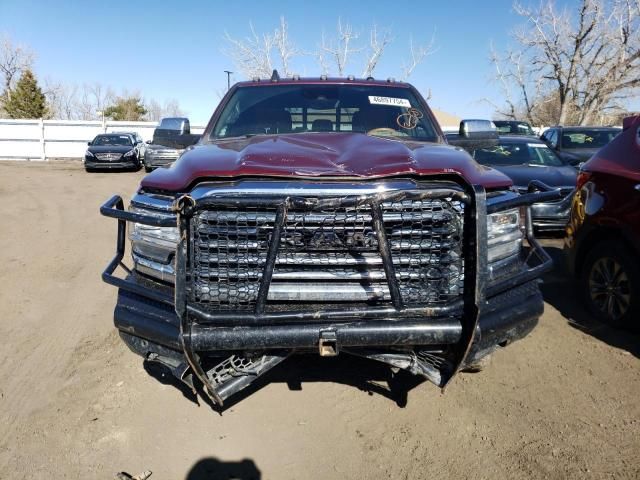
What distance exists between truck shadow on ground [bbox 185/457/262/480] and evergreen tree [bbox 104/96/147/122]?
54074 mm

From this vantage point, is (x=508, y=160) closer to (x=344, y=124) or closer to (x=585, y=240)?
(x=585, y=240)

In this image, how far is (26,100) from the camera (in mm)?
38094

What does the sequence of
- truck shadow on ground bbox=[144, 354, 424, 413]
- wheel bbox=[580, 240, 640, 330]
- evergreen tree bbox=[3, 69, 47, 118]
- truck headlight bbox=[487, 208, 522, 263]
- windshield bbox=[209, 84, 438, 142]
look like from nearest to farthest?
truck headlight bbox=[487, 208, 522, 263] → truck shadow on ground bbox=[144, 354, 424, 413] → windshield bbox=[209, 84, 438, 142] → wheel bbox=[580, 240, 640, 330] → evergreen tree bbox=[3, 69, 47, 118]

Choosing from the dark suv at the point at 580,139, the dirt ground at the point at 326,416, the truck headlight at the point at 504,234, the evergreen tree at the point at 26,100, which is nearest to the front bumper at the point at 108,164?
the dark suv at the point at 580,139

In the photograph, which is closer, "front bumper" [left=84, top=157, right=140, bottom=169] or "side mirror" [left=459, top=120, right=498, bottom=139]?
"side mirror" [left=459, top=120, right=498, bottom=139]

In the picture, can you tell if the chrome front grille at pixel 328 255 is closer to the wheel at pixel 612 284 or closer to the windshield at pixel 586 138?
the wheel at pixel 612 284

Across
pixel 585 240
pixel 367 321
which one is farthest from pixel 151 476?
pixel 585 240

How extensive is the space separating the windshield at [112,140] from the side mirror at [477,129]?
1998cm

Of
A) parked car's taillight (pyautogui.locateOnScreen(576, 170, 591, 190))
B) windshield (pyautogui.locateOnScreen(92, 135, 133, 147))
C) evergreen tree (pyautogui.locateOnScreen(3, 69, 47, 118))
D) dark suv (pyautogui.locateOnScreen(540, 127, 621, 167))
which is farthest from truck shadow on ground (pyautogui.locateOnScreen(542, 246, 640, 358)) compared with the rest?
evergreen tree (pyautogui.locateOnScreen(3, 69, 47, 118))

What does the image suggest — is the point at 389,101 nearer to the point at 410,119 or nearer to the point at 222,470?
the point at 410,119

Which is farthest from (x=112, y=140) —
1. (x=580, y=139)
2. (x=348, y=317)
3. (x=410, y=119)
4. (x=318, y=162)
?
(x=348, y=317)

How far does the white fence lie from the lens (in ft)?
86.1

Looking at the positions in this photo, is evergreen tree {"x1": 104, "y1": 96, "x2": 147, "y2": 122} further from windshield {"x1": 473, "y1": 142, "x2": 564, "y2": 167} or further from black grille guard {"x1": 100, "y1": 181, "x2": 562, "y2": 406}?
black grille guard {"x1": 100, "y1": 181, "x2": 562, "y2": 406}

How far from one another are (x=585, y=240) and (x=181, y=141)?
367 centimetres
